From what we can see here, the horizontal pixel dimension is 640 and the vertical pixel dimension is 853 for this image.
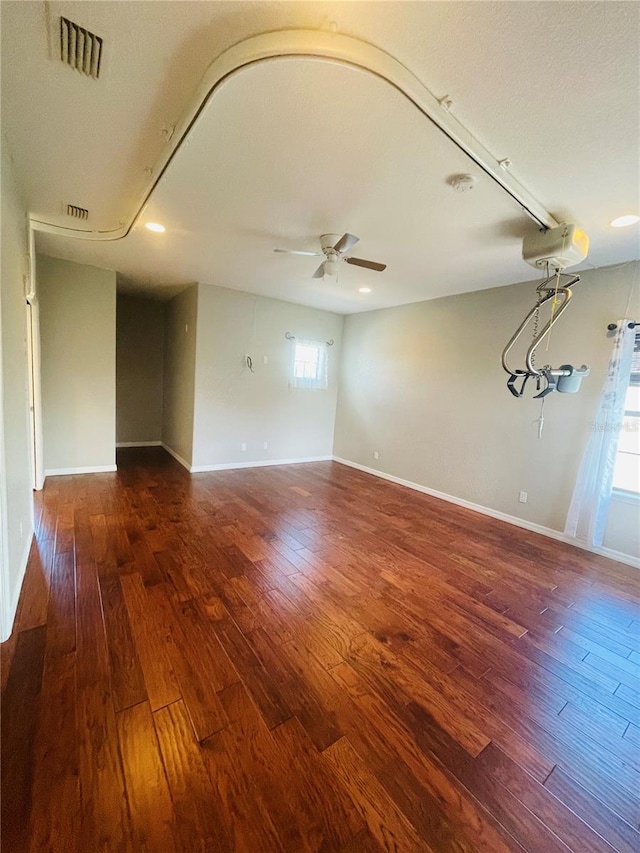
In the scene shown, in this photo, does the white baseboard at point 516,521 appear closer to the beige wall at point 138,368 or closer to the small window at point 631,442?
the small window at point 631,442

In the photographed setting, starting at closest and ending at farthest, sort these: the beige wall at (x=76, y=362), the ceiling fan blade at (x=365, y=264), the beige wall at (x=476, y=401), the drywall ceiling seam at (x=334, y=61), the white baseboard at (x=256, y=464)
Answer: the drywall ceiling seam at (x=334, y=61), the ceiling fan blade at (x=365, y=264), the beige wall at (x=476, y=401), the beige wall at (x=76, y=362), the white baseboard at (x=256, y=464)

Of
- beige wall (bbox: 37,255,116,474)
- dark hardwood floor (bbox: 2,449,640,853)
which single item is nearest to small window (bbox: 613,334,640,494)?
dark hardwood floor (bbox: 2,449,640,853)

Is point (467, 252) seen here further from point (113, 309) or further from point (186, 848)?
point (113, 309)

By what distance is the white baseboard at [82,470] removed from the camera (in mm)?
4215

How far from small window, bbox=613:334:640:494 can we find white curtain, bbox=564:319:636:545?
0.26 ft

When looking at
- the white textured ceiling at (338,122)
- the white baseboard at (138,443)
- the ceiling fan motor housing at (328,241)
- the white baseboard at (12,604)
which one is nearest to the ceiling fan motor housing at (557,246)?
the white textured ceiling at (338,122)

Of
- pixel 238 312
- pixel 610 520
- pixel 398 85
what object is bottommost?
pixel 610 520

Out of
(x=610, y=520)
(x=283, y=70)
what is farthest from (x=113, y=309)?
(x=610, y=520)

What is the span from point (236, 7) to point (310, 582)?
2.81 metres

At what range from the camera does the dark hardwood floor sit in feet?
3.54

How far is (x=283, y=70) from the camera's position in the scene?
1312mm

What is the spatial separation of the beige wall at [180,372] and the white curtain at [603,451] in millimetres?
4640

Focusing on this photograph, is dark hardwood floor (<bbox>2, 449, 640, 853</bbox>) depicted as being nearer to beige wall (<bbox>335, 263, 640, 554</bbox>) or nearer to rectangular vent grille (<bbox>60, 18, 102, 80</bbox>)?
beige wall (<bbox>335, 263, 640, 554</bbox>)

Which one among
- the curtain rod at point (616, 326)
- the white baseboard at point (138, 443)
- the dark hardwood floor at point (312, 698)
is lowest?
the white baseboard at point (138, 443)
